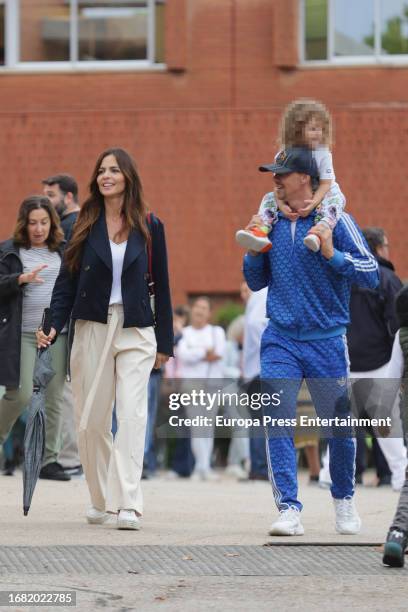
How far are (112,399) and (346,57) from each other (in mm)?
15804

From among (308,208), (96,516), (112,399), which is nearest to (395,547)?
(308,208)

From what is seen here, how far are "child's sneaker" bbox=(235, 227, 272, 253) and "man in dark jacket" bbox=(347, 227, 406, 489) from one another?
5.04 metres

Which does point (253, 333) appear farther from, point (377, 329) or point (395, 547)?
point (395, 547)

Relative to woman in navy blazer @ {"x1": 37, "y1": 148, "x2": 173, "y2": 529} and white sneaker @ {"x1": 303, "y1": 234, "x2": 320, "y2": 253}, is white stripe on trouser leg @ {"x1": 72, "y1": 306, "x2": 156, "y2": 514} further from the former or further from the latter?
white sneaker @ {"x1": 303, "y1": 234, "x2": 320, "y2": 253}

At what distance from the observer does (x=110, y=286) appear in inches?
334

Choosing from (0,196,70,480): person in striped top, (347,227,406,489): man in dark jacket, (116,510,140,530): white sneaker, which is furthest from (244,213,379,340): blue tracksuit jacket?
(347,227,406,489): man in dark jacket

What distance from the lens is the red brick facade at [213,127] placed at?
23.2 meters

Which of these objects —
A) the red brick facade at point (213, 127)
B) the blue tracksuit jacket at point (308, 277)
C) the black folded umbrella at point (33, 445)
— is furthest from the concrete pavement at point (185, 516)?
the red brick facade at point (213, 127)

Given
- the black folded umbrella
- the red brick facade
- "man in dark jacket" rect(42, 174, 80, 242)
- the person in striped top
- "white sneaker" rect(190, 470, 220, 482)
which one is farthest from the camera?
the red brick facade

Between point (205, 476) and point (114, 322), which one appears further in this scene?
point (205, 476)

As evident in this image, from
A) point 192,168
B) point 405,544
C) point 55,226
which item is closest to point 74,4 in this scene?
point 192,168

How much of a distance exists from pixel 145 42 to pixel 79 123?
1.59m

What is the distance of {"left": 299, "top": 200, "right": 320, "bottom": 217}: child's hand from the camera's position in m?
8.14

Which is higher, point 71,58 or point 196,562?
point 71,58
